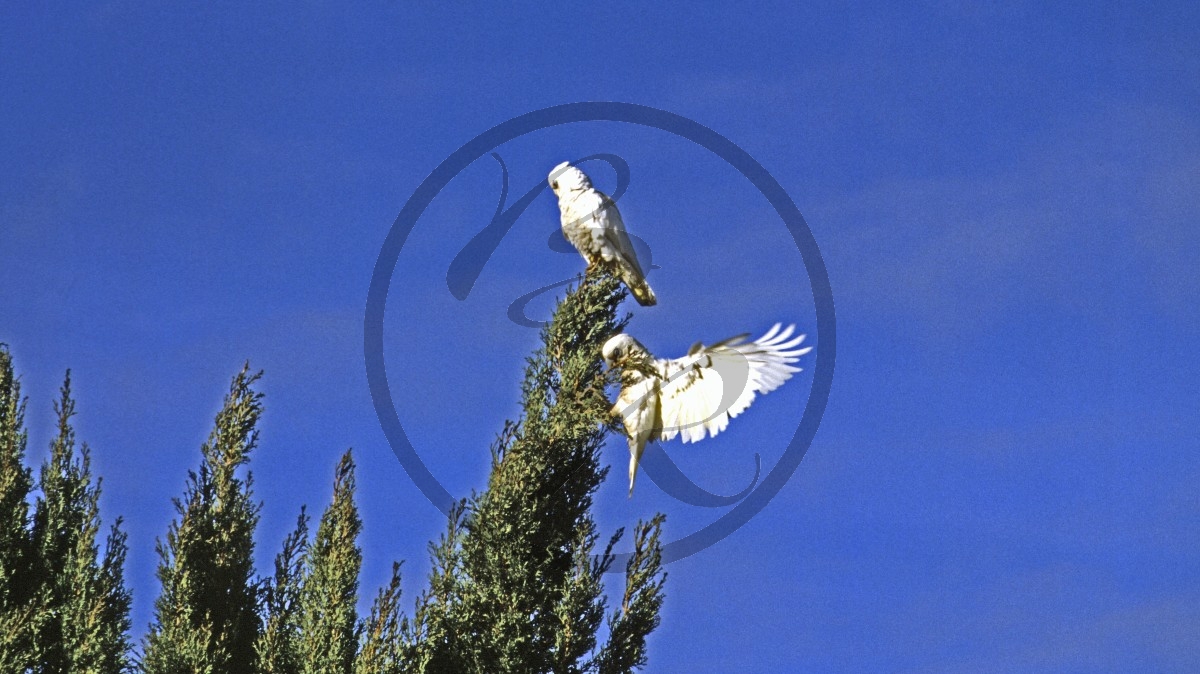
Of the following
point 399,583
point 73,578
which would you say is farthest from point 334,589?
point 73,578

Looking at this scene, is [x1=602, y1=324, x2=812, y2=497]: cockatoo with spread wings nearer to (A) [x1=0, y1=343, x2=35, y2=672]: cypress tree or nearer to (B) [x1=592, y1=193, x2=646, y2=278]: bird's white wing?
(B) [x1=592, y1=193, x2=646, y2=278]: bird's white wing

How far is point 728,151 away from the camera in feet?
31.8

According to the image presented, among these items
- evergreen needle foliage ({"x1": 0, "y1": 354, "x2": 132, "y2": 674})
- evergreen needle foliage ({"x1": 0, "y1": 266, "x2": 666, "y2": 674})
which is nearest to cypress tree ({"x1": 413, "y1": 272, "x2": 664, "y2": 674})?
evergreen needle foliage ({"x1": 0, "y1": 266, "x2": 666, "y2": 674})

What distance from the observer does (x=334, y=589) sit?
24.4 feet

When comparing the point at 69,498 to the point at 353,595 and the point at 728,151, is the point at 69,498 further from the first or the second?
the point at 728,151

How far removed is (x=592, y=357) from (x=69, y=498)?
13.8ft

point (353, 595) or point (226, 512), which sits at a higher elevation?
point (226, 512)

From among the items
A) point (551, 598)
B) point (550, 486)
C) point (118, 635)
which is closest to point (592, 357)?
point (550, 486)

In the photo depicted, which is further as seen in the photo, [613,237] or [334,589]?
[613,237]

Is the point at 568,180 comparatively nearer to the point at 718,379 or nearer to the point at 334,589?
the point at 718,379

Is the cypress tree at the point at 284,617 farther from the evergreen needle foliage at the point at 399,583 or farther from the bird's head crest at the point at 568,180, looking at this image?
the bird's head crest at the point at 568,180

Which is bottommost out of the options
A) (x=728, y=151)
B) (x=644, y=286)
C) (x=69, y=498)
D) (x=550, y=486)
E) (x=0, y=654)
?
(x=0, y=654)

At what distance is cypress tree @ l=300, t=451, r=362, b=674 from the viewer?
7219mm

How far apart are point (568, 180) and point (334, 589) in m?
3.74
